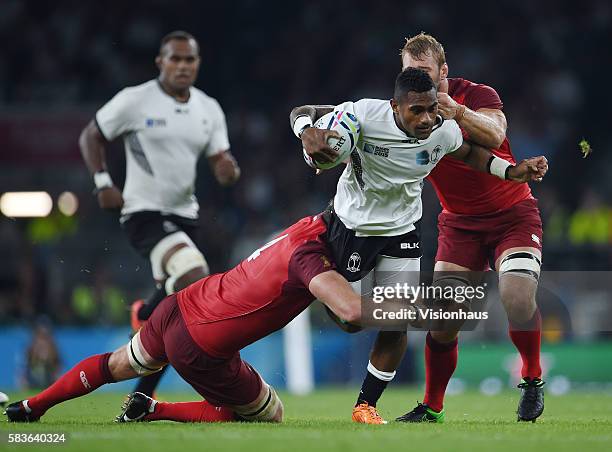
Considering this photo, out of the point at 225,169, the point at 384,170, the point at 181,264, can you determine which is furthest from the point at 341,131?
the point at 225,169

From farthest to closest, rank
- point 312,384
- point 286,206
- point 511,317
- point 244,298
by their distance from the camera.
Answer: point 286,206 → point 312,384 → point 511,317 → point 244,298

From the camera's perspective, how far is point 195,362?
6738 millimetres

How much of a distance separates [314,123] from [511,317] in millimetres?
1895

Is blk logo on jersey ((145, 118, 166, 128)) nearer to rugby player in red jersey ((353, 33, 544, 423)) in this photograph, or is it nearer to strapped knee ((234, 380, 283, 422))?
rugby player in red jersey ((353, 33, 544, 423))

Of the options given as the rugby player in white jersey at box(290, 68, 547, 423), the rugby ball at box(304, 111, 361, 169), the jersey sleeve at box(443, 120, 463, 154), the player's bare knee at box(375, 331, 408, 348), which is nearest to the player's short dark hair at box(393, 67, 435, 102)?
the rugby player in white jersey at box(290, 68, 547, 423)

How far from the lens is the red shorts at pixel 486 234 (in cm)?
770

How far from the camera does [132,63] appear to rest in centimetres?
1938

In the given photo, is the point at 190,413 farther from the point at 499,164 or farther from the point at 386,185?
the point at 499,164

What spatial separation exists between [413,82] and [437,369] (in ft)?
6.79

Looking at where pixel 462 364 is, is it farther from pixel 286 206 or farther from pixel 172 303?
pixel 172 303

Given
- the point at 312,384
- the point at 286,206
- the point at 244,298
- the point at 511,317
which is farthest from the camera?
the point at 286,206

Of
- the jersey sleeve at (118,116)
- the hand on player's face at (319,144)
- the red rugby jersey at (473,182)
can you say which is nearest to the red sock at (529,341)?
the red rugby jersey at (473,182)

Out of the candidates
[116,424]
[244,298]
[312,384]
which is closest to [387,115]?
[244,298]

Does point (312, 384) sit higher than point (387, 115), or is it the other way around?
point (387, 115)
